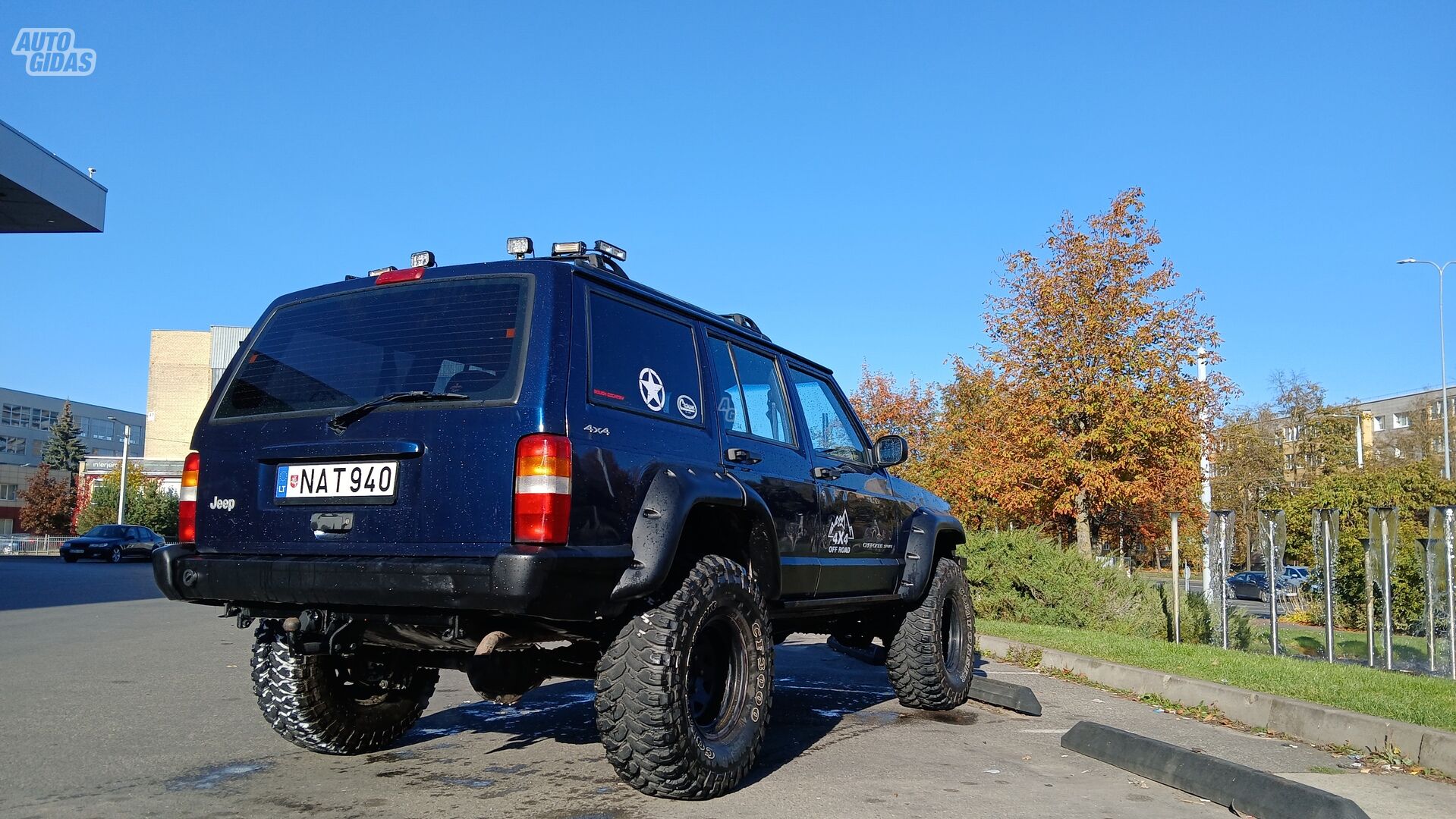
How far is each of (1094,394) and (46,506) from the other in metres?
67.3

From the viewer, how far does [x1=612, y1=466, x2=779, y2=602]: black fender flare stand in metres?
4.02

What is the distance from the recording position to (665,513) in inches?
163

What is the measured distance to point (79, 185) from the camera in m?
26.6

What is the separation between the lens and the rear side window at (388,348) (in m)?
4.11

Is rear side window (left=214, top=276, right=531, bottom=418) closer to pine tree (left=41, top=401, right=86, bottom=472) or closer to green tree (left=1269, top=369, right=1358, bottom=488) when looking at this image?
green tree (left=1269, top=369, right=1358, bottom=488)

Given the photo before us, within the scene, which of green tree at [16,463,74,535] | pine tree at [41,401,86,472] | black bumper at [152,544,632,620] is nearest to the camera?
black bumper at [152,544,632,620]

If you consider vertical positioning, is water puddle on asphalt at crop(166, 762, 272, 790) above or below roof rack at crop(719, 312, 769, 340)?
below

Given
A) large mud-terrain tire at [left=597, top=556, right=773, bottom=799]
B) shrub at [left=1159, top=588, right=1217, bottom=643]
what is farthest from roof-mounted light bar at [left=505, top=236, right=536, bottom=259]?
shrub at [left=1159, top=588, right=1217, bottom=643]

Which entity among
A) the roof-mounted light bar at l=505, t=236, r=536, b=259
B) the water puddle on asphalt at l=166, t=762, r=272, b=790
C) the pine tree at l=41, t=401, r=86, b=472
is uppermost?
the pine tree at l=41, t=401, r=86, b=472

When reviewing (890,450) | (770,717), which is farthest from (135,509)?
(890,450)

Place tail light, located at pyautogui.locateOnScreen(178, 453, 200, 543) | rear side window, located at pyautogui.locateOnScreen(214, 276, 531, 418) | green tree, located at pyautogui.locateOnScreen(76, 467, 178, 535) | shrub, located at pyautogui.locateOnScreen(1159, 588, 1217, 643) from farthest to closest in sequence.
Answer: green tree, located at pyautogui.locateOnScreen(76, 467, 178, 535) → shrub, located at pyautogui.locateOnScreen(1159, 588, 1217, 643) → tail light, located at pyautogui.locateOnScreen(178, 453, 200, 543) → rear side window, located at pyautogui.locateOnScreen(214, 276, 531, 418)

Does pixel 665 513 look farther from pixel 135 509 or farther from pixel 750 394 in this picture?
pixel 135 509

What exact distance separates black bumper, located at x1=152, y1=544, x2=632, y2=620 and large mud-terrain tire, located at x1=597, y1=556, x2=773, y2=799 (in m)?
0.29

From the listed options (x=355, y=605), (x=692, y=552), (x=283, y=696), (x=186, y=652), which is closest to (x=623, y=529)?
(x=692, y=552)
